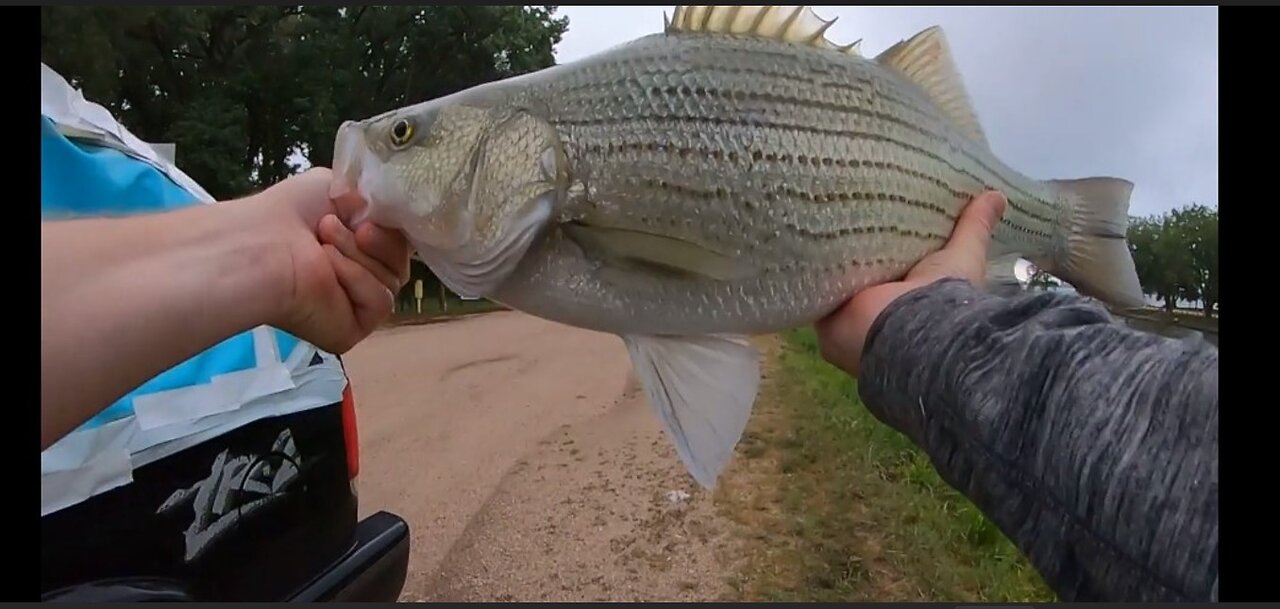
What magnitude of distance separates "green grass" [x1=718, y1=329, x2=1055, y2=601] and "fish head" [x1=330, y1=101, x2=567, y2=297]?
4.10 ft

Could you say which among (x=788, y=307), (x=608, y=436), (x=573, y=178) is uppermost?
(x=573, y=178)

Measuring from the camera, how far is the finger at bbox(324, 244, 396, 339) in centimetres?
100

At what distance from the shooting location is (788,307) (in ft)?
3.05

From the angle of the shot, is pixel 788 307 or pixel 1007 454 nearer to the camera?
pixel 1007 454

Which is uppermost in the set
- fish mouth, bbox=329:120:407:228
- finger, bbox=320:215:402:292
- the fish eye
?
the fish eye

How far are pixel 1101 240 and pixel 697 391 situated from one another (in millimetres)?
664

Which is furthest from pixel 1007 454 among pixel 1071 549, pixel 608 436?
pixel 608 436

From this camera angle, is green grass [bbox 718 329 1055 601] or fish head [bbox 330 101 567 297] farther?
Result: green grass [bbox 718 329 1055 601]

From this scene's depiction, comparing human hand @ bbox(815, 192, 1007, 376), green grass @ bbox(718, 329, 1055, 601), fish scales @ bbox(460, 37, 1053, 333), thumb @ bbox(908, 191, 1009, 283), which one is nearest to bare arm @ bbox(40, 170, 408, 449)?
fish scales @ bbox(460, 37, 1053, 333)

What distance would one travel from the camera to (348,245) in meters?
0.97

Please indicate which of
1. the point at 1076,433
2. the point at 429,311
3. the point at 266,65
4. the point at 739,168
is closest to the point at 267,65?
the point at 266,65

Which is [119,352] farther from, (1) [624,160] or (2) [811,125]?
(2) [811,125]

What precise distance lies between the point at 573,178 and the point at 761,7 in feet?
1.01

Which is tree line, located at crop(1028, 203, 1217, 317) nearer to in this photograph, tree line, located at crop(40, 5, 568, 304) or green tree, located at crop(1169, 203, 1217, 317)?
green tree, located at crop(1169, 203, 1217, 317)
